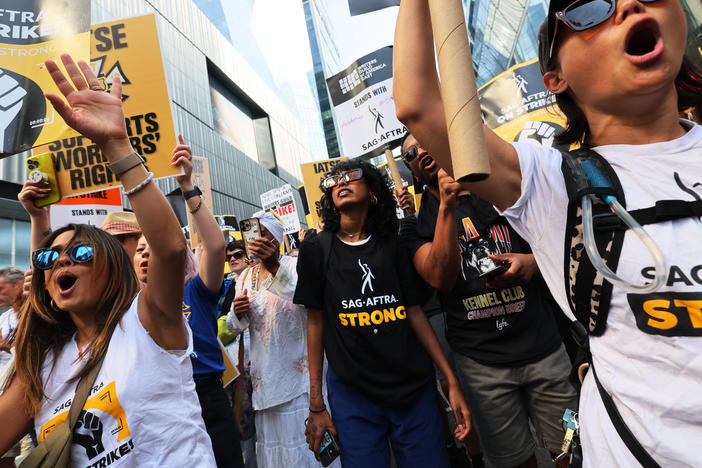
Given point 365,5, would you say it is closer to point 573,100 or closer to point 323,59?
point 573,100

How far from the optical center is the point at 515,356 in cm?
221

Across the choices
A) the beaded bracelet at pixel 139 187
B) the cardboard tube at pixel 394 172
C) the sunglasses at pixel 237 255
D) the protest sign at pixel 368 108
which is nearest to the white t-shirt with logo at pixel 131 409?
the beaded bracelet at pixel 139 187

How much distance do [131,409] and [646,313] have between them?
1669 mm

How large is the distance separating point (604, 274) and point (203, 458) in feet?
5.26

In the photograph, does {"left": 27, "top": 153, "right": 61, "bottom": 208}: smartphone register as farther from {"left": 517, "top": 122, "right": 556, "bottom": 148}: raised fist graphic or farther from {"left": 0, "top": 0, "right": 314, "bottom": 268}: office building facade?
{"left": 0, "top": 0, "right": 314, "bottom": 268}: office building facade

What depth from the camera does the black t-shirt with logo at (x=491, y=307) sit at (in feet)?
7.35

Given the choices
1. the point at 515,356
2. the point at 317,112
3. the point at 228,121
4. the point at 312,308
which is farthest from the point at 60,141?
the point at 317,112

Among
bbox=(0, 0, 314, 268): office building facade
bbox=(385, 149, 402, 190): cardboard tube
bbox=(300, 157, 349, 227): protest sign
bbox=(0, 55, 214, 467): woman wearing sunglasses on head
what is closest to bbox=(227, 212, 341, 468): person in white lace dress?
bbox=(385, 149, 402, 190): cardboard tube

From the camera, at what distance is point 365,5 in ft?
7.00

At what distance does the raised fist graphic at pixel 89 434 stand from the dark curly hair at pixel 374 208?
1.64 metres

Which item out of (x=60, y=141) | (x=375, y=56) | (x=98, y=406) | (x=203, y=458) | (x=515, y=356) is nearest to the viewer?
(x=98, y=406)

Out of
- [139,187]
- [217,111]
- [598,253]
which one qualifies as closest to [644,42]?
[598,253]

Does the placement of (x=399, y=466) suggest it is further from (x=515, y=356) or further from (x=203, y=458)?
(x=203, y=458)

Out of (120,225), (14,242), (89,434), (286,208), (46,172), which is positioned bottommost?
(89,434)
